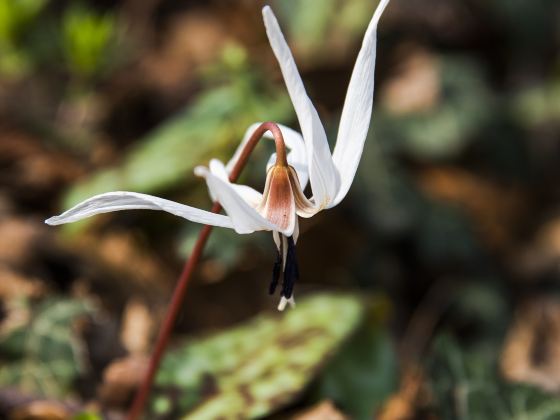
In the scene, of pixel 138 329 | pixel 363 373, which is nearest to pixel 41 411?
pixel 138 329

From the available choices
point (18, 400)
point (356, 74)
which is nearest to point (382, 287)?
point (18, 400)

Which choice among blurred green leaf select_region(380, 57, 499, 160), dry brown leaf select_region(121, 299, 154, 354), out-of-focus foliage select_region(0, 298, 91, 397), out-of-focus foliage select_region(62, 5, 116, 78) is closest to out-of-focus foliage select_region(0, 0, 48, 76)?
out-of-focus foliage select_region(62, 5, 116, 78)

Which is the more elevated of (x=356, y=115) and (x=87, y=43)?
(x=87, y=43)

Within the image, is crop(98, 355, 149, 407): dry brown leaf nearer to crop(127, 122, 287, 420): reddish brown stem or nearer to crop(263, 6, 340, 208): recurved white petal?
crop(127, 122, 287, 420): reddish brown stem

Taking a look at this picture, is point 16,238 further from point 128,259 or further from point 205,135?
point 205,135

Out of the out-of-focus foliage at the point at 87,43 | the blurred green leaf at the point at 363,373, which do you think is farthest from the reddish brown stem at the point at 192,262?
the out-of-focus foliage at the point at 87,43
